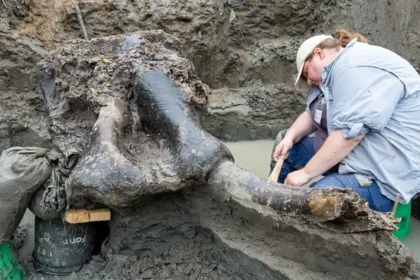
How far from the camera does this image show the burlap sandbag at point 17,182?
6.15 feet

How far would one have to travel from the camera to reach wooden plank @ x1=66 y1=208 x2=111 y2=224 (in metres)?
1.80

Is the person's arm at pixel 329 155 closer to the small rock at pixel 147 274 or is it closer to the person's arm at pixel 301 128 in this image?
the person's arm at pixel 301 128

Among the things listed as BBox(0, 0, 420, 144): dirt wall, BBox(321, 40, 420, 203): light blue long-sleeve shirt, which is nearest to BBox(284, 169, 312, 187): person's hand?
BBox(321, 40, 420, 203): light blue long-sleeve shirt

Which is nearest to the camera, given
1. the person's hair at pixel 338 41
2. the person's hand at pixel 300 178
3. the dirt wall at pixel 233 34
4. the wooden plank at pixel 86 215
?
the wooden plank at pixel 86 215

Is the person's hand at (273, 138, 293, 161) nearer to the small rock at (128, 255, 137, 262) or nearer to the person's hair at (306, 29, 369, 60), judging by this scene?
the person's hair at (306, 29, 369, 60)

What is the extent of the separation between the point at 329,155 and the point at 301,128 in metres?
0.57

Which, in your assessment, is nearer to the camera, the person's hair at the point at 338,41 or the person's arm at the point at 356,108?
the person's arm at the point at 356,108

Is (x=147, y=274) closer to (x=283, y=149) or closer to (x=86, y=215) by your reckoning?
(x=86, y=215)

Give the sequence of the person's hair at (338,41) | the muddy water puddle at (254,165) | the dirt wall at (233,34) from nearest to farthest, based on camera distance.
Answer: the person's hair at (338,41) → the muddy water puddle at (254,165) → the dirt wall at (233,34)

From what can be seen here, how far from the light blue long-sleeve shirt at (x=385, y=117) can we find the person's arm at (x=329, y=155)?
4 cm

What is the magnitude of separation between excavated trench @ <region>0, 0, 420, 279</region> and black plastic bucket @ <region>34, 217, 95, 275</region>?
0.19 feet

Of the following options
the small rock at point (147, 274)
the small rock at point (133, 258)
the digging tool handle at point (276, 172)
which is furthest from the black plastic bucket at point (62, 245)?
the digging tool handle at point (276, 172)

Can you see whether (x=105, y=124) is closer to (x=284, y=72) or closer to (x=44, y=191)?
(x=44, y=191)

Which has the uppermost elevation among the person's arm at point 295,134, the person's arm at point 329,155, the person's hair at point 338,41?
the person's hair at point 338,41
